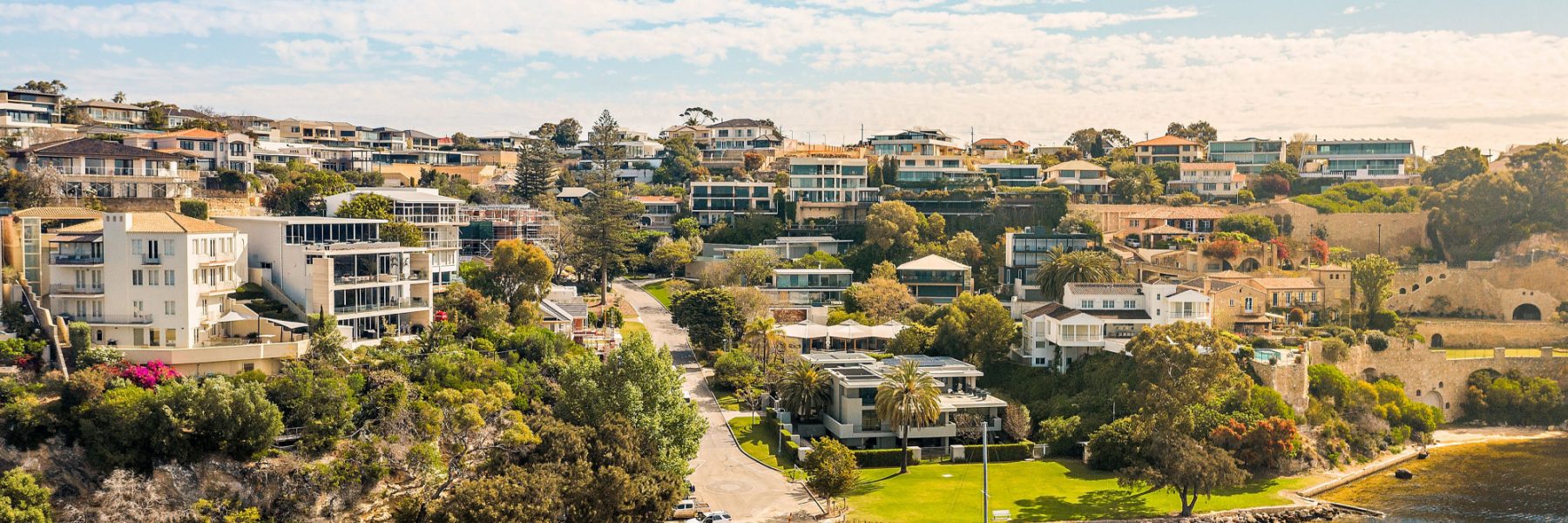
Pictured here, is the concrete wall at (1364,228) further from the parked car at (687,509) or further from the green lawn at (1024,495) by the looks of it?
the parked car at (687,509)

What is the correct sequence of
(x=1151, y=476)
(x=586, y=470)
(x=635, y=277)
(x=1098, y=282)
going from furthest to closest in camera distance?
(x=635, y=277) < (x=1098, y=282) < (x=1151, y=476) < (x=586, y=470)

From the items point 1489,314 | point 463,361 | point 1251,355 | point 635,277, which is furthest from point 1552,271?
point 463,361

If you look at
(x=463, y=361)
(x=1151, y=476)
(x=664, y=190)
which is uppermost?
(x=664, y=190)

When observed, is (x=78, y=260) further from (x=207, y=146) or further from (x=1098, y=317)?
(x=1098, y=317)

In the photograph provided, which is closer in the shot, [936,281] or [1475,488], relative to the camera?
[1475,488]

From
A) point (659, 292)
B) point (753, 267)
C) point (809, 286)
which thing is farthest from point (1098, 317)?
point (659, 292)

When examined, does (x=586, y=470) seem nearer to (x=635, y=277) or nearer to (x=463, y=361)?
(x=463, y=361)
